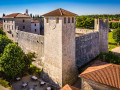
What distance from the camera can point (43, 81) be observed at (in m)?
18.8

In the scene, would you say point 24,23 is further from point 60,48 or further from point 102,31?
point 60,48

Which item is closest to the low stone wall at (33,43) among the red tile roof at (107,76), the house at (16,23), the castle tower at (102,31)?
the house at (16,23)

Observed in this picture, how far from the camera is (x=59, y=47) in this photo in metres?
16.0

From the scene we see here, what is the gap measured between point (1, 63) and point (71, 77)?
975cm

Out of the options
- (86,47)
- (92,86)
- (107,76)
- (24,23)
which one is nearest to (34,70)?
(86,47)

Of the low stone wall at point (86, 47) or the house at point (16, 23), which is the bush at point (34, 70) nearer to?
the low stone wall at point (86, 47)

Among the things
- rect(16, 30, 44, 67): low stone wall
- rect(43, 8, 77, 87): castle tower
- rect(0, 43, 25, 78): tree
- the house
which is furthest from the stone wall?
the house

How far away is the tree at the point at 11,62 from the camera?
57.5 feet

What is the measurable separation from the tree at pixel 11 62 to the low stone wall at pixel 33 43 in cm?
353

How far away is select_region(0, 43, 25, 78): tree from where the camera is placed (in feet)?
57.5

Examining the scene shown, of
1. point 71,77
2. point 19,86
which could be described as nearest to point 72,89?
point 71,77

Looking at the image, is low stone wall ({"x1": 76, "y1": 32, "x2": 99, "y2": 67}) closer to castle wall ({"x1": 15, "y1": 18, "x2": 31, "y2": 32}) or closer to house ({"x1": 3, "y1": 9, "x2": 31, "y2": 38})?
house ({"x1": 3, "y1": 9, "x2": 31, "y2": 38})

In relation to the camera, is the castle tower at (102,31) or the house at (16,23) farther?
the house at (16,23)

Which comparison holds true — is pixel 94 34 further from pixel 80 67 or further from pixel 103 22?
pixel 80 67
